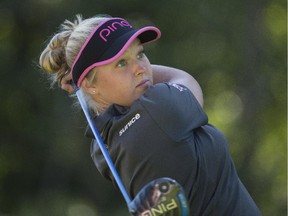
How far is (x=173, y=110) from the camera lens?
326cm

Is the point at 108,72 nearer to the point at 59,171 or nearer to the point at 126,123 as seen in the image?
the point at 126,123

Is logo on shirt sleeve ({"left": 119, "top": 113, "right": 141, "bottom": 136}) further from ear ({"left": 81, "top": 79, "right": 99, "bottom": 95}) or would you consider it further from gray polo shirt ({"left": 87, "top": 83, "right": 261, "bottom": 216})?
ear ({"left": 81, "top": 79, "right": 99, "bottom": 95})

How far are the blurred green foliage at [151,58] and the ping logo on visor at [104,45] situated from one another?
268 inches

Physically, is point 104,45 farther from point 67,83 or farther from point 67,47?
point 67,83

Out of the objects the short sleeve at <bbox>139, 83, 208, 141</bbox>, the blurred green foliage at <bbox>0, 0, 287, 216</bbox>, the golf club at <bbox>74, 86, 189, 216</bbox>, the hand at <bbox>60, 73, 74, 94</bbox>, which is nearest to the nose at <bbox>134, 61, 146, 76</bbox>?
the short sleeve at <bbox>139, 83, 208, 141</bbox>

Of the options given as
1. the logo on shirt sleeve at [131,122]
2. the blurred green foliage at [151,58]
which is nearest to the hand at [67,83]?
the logo on shirt sleeve at [131,122]

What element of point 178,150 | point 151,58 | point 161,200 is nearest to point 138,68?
point 178,150

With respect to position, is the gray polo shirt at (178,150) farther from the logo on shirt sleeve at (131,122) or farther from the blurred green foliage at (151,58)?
the blurred green foliage at (151,58)

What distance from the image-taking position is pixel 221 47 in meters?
10.7

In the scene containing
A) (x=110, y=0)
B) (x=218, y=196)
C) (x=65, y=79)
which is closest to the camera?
(x=218, y=196)

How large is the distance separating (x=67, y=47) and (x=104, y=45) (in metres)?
0.20

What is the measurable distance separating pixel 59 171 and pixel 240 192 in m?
7.42

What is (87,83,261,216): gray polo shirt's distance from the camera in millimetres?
3248

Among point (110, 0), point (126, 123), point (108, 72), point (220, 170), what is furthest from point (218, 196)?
point (110, 0)
